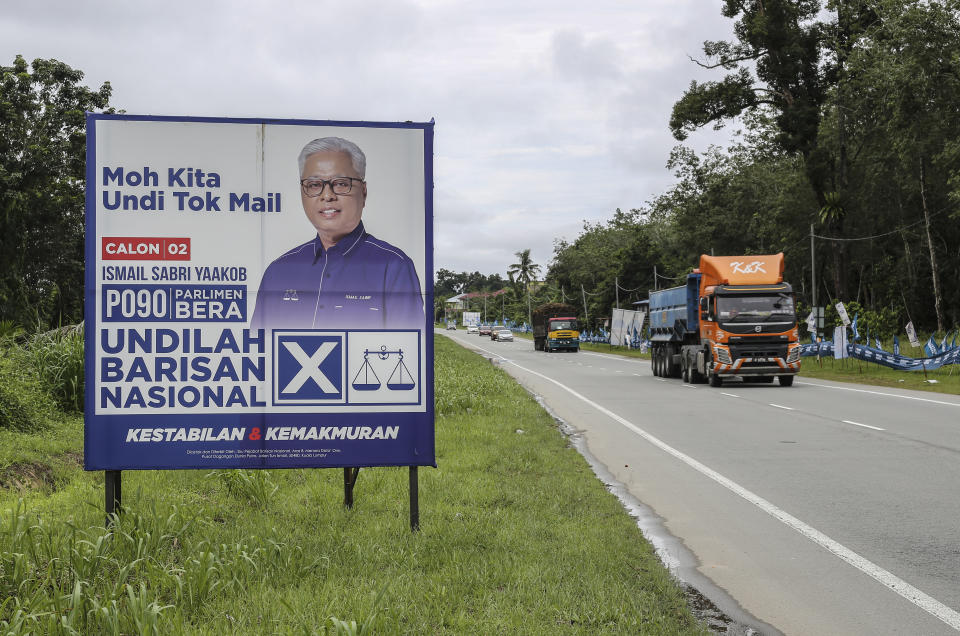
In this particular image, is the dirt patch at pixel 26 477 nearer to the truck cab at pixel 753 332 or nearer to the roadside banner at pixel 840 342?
the truck cab at pixel 753 332

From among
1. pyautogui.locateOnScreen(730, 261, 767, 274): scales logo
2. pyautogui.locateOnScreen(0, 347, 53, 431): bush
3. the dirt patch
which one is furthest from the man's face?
pyautogui.locateOnScreen(730, 261, 767, 274): scales logo

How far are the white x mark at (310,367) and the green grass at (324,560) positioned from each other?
3.41ft

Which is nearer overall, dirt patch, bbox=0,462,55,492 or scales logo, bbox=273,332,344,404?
scales logo, bbox=273,332,344,404

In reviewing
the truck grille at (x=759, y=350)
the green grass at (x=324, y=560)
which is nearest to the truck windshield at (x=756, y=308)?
the truck grille at (x=759, y=350)

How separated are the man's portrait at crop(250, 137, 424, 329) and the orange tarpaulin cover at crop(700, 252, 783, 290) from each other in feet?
Answer: 67.4

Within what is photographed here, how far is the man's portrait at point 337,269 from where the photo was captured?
638cm

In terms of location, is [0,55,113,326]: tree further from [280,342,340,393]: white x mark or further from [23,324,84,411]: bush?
[280,342,340,393]: white x mark

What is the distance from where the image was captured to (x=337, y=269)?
6.45m

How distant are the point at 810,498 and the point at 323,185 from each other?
5.56 meters

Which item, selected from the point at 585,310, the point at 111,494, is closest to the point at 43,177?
the point at 111,494

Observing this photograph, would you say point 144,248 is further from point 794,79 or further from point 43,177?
point 794,79

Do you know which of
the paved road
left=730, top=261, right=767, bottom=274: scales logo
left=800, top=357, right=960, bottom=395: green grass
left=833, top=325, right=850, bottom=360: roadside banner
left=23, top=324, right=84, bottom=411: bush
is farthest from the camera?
left=833, top=325, right=850, bottom=360: roadside banner

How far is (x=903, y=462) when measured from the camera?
10602mm

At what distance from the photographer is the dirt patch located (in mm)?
8031
